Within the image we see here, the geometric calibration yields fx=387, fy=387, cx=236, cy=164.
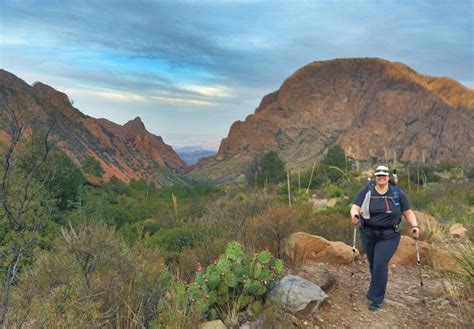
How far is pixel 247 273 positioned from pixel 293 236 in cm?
220

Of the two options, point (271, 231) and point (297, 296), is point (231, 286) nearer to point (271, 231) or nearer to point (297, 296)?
point (297, 296)

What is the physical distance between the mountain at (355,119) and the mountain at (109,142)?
51.0 feet

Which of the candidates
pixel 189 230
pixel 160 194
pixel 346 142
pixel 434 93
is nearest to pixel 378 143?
pixel 346 142

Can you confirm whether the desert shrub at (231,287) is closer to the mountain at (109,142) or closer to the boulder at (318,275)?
the boulder at (318,275)

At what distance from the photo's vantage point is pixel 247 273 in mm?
4582

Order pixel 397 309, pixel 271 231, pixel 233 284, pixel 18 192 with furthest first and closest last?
pixel 271 231 < pixel 397 309 < pixel 233 284 < pixel 18 192

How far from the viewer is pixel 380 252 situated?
16.0 ft

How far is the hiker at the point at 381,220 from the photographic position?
191 inches

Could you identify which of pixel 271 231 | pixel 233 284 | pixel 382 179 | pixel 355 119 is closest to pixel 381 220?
pixel 382 179

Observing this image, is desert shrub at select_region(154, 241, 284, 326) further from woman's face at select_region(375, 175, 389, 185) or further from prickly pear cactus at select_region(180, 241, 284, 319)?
woman's face at select_region(375, 175, 389, 185)

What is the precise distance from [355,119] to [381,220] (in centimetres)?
13281

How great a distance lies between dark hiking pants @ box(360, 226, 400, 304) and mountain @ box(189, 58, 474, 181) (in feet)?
291

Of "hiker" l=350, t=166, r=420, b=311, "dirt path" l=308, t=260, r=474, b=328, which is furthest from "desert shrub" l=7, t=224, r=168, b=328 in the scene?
"hiker" l=350, t=166, r=420, b=311

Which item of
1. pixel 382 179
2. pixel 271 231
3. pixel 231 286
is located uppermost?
pixel 382 179
